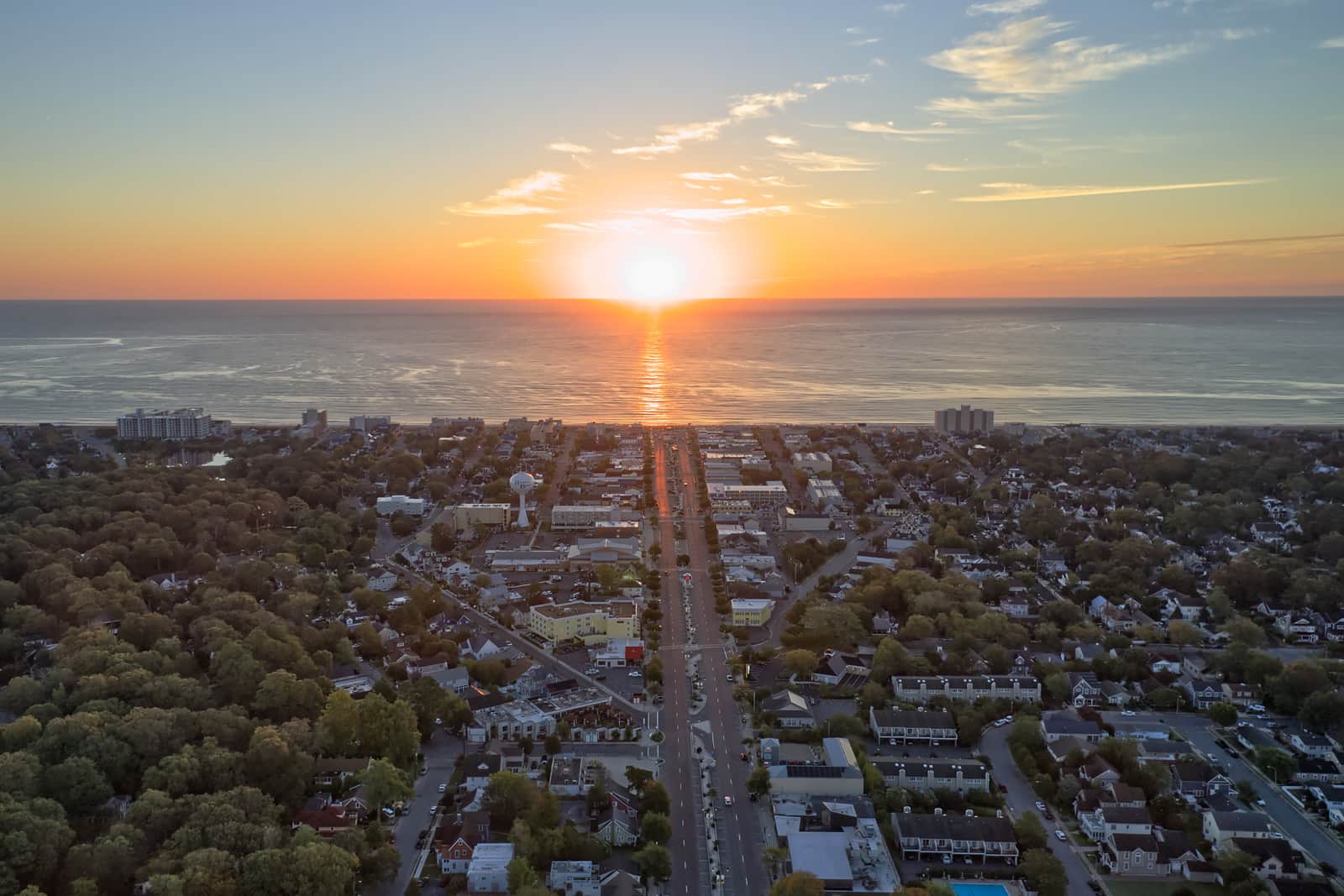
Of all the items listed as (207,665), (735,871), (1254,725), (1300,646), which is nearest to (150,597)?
(207,665)

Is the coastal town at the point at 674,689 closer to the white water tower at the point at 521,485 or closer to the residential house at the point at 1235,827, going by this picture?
the residential house at the point at 1235,827

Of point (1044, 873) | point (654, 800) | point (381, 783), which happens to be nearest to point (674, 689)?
point (654, 800)

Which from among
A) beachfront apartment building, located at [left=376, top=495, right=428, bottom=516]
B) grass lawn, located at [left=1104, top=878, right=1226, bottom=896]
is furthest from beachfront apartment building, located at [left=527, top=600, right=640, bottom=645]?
beachfront apartment building, located at [left=376, top=495, right=428, bottom=516]

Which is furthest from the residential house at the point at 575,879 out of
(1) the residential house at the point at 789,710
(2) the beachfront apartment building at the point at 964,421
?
(2) the beachfront apartment building at the point at 964,421

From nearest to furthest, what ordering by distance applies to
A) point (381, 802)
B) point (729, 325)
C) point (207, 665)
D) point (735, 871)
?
point (735, 871)
point (381, 802)
point (207, 665)
point (729, 325)

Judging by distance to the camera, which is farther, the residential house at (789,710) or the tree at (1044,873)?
the residential house at (789,710)

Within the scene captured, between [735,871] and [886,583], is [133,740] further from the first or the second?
[886,583]

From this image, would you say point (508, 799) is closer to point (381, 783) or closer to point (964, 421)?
point (381, 783)
